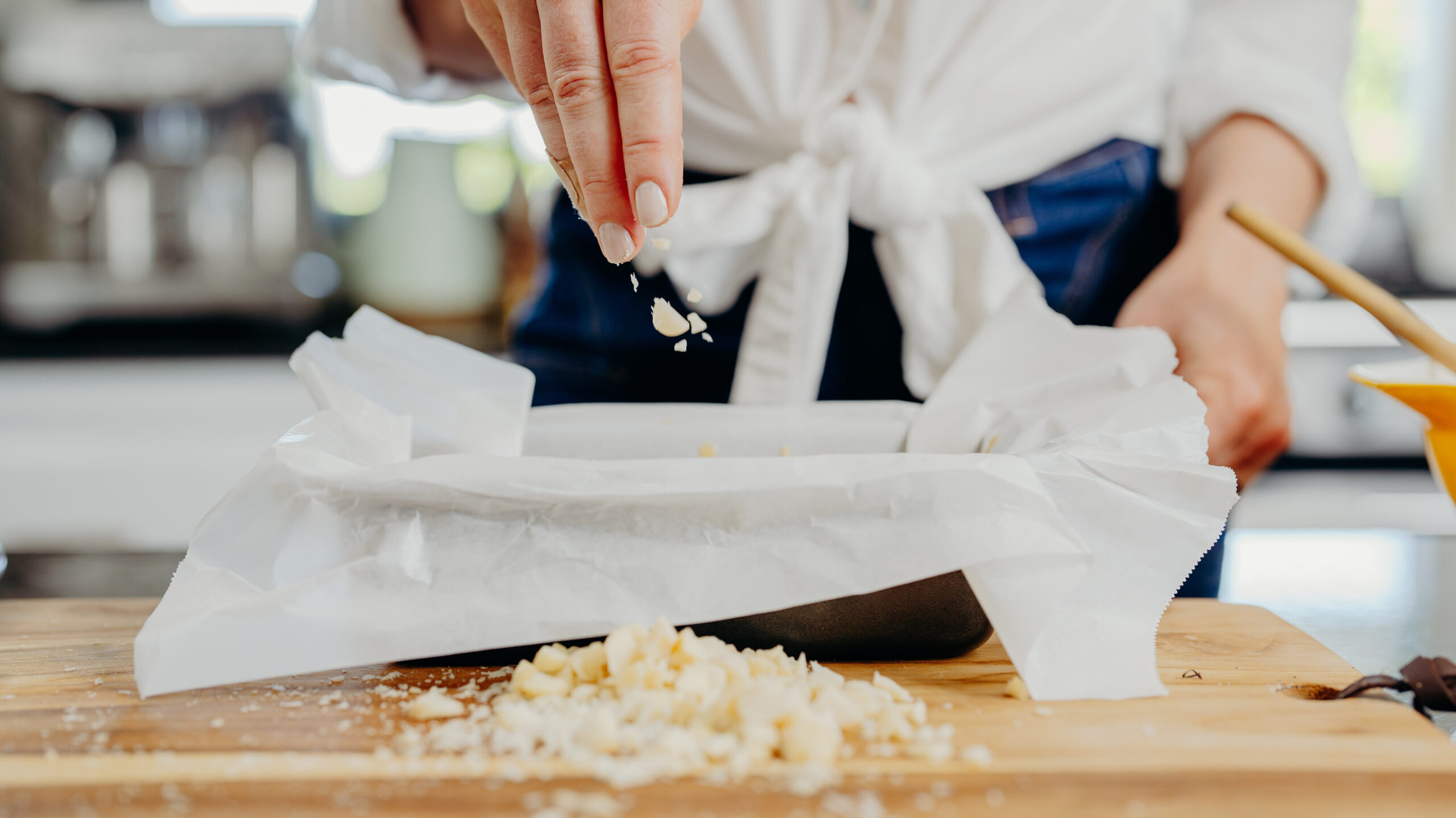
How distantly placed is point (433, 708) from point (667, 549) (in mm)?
96

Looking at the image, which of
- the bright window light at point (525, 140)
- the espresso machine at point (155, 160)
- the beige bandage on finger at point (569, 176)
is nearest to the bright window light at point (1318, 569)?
the beige bandage on finger at point (569, 176)

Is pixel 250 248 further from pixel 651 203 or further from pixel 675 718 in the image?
pixel 675 718

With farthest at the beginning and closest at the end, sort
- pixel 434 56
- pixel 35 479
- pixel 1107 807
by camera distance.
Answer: pixel 35 479 < pixel 434 56 < pixel 1107 807

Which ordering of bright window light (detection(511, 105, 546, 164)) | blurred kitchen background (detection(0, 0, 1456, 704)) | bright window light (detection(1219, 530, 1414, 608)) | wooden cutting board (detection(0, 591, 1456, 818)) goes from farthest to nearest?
bright window light (detection(511, 105, 546, 164)) → blurred kitchen background (detection(0, 0, 1456, 704)) → bright window light (detection(1219, 530, 1414, 608)) → wooden cutting board (detection(0, 591, 1456, 818))

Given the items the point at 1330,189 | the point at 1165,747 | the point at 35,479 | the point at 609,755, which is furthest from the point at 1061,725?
the point at 35,479

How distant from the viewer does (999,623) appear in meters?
0.35

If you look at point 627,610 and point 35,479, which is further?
point 35,479

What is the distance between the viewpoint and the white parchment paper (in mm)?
354

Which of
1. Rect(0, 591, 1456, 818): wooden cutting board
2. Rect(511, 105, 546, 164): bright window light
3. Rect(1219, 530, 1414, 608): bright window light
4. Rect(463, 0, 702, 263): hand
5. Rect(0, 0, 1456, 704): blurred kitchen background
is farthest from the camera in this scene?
Rect(511, 105, 546, 164): bright window light

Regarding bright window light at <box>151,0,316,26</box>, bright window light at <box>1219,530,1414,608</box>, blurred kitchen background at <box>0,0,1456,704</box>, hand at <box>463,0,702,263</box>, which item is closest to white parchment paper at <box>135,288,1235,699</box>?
hand at <box>463,0,702,263</box>

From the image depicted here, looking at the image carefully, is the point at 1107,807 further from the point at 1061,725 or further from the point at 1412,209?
the point at 1412,209

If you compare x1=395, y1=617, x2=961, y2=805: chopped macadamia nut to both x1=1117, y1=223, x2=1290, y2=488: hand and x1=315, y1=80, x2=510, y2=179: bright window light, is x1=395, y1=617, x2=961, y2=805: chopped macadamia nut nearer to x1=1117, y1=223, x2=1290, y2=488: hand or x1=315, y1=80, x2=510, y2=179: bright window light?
x1=1117, y1=223, x2=1290, y2=488: hand

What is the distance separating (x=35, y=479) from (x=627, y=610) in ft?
4.98

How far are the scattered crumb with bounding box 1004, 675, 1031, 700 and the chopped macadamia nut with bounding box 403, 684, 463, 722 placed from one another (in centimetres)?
19
